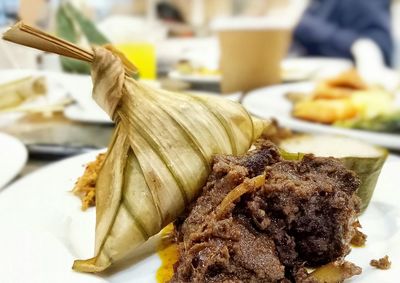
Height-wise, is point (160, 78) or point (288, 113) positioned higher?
point (288, 113)

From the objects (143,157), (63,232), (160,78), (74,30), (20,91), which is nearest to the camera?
(143,157)

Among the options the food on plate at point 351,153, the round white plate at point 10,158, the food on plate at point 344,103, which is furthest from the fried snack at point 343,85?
the round white plate at point 10,158

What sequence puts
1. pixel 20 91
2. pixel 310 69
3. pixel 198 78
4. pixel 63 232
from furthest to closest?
1. pixel 310 69
2. pixel 198 78
3. pixel 20 91
4. pixel 63 232

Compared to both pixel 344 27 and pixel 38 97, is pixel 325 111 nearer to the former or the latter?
pixel 38 97

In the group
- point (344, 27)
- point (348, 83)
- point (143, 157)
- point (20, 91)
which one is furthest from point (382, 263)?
point (344, 27)

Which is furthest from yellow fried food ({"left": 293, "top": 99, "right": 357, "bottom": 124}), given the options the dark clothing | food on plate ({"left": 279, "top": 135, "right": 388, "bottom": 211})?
the dark clothing

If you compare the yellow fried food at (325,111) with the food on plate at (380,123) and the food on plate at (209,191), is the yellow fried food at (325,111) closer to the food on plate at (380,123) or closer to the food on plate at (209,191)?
the food on plate at (380,123)
